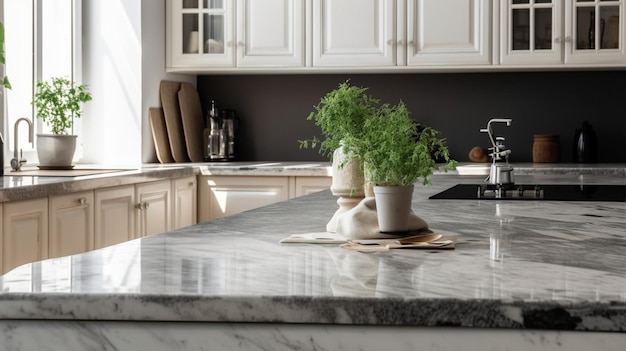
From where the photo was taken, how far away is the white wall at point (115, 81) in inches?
199

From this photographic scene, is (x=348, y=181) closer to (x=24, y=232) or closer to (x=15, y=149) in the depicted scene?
(x=24, y=232)

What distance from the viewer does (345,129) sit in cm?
179

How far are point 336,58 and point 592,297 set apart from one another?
401 cm

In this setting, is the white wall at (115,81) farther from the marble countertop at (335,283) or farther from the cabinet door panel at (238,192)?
the marble countertop at (335,283)

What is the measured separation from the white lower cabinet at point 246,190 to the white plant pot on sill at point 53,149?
84 cm

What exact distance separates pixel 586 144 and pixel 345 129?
3718 millimetres

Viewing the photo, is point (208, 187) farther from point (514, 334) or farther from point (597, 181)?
point (514, 334)

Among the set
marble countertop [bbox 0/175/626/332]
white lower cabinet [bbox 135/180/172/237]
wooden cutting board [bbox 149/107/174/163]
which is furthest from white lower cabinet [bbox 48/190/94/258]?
marble countertop [bbox 0/175/626/332]

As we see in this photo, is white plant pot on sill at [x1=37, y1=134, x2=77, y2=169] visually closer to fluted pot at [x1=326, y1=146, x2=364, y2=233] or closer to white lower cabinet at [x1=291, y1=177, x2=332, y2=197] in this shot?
white lower cabinet at [x1=291, y1=177, x2=332, y2=197]

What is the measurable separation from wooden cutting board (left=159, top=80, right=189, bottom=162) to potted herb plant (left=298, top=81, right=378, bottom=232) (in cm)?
340

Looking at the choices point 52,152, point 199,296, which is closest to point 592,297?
point 199,296

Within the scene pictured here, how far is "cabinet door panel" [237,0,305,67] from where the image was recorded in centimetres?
517

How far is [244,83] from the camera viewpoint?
5684 millimetres

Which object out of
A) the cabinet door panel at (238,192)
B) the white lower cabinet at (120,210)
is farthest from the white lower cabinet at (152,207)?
the cabinet door panel at (238,192)
